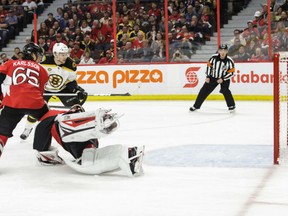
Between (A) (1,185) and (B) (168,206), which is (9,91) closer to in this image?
(A) (1,185)

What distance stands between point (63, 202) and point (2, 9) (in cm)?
1011

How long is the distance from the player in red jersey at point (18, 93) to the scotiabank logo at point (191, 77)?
6.55 metres

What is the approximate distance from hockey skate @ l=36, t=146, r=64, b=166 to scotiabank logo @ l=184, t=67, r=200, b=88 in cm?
649

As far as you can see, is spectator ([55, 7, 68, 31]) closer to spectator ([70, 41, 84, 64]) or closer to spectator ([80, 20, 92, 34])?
spectator ([80, 20, 92, 34])

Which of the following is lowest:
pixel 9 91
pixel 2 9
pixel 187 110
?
pixel 187 110

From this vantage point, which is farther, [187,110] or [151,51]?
[151,51]

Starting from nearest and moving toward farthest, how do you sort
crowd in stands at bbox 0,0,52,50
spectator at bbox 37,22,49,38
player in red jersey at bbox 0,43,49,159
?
1. player in red jersey at bbox 0,43,49,159
2. spectator at bbox 37,22,49,38
3. crowd in stands at bbox 0,0,52,50

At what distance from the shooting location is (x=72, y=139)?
4.63m

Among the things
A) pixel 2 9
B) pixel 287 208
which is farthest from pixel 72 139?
pixel 2 9

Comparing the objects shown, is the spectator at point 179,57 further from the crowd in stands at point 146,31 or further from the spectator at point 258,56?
the spectator at point 258,56

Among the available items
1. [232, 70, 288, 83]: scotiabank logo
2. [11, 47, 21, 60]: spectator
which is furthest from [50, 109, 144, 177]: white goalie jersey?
[11, 47, 21, 60]: spectator

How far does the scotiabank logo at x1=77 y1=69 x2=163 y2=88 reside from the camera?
458 inches

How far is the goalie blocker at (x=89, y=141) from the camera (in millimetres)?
4500

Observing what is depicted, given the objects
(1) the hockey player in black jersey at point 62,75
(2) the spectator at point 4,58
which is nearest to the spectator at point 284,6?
(1) the hockey player in black jersey at point 62,75
